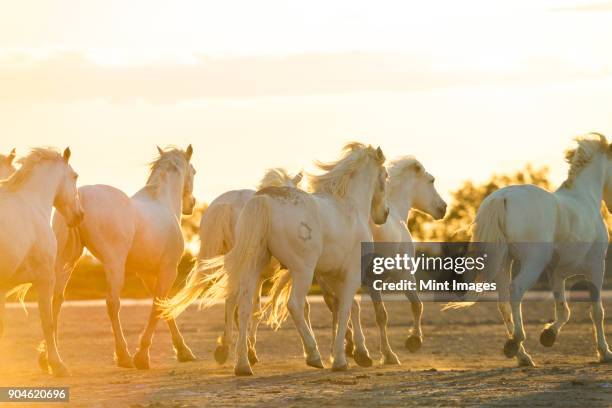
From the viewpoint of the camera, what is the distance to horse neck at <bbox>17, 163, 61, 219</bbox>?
14.7m

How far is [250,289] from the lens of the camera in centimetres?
1471

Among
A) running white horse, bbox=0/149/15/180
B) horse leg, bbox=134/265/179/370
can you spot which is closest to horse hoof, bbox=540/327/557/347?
horse leg, bbox=134/265/179/370

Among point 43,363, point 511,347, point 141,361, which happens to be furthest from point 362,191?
point 43,363

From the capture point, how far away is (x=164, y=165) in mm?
18594

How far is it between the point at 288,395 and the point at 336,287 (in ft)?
11.4

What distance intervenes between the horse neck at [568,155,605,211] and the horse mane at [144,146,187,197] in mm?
5365

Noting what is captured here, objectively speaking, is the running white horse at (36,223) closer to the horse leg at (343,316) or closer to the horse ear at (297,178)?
the horse leg at (343,316)

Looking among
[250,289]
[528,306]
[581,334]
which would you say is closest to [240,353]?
[250,289]

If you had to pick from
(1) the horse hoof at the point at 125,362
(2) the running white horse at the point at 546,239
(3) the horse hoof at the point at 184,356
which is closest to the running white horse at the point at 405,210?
(2) the running white horse at the point at 546,239

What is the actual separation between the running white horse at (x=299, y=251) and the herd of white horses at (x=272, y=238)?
0.01m

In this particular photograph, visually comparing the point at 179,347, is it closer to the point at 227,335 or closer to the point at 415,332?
the point at 227,335

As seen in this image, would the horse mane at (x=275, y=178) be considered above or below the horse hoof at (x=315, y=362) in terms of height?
above

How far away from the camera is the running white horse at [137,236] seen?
16266 mm

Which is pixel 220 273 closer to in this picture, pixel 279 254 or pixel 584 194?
pixel 279 254
